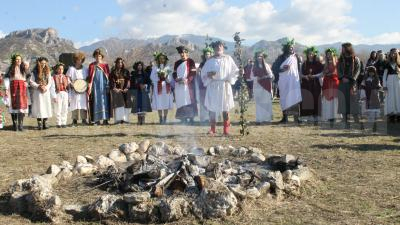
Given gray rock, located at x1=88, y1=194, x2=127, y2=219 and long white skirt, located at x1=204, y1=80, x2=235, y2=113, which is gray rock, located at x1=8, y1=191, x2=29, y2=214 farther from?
long white skirt, located at x1=204, y1=80, x2=235, y2=113

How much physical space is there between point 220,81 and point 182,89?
2888 mm

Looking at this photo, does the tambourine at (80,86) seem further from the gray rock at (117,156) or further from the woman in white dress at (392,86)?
the woman in white dress at (392,86)

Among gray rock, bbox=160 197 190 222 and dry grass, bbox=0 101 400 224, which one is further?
dry grass, bbox=0 101 400 224

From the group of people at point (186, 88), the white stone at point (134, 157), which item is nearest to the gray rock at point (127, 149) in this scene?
the white stone at point (134, 157)

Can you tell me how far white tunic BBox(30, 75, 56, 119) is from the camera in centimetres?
1206

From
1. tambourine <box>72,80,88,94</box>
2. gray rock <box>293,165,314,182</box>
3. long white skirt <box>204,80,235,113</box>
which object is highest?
tambourine <box>72,80,88,94</box>

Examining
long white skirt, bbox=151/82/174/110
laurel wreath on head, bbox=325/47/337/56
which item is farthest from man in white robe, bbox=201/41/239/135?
long white skirt, bbox=151/82/174/110

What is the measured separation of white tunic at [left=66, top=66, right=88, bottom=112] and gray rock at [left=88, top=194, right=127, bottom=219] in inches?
331

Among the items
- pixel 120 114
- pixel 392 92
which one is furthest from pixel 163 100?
pixel 392 92

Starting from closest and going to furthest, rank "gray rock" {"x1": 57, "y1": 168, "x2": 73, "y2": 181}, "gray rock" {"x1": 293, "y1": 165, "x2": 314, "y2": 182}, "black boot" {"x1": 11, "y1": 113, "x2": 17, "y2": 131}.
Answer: "gray rock" {"x1": 293, "y1": 165, "x2": 314, "y2": 182}, "gray rock" {"x1": 57, "y1": 168, "x2": 73, "y2": 181}, "black boot" {"x1": 11, "y1": 113, "x2": 17, "y2": 131}

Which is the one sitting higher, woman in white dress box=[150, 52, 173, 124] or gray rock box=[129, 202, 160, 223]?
woman in white dress box=[150, 52, 173, 124]

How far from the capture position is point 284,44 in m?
12.5

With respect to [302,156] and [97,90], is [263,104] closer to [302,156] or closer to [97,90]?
[97,90]

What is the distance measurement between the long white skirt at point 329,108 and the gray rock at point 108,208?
8.46m
